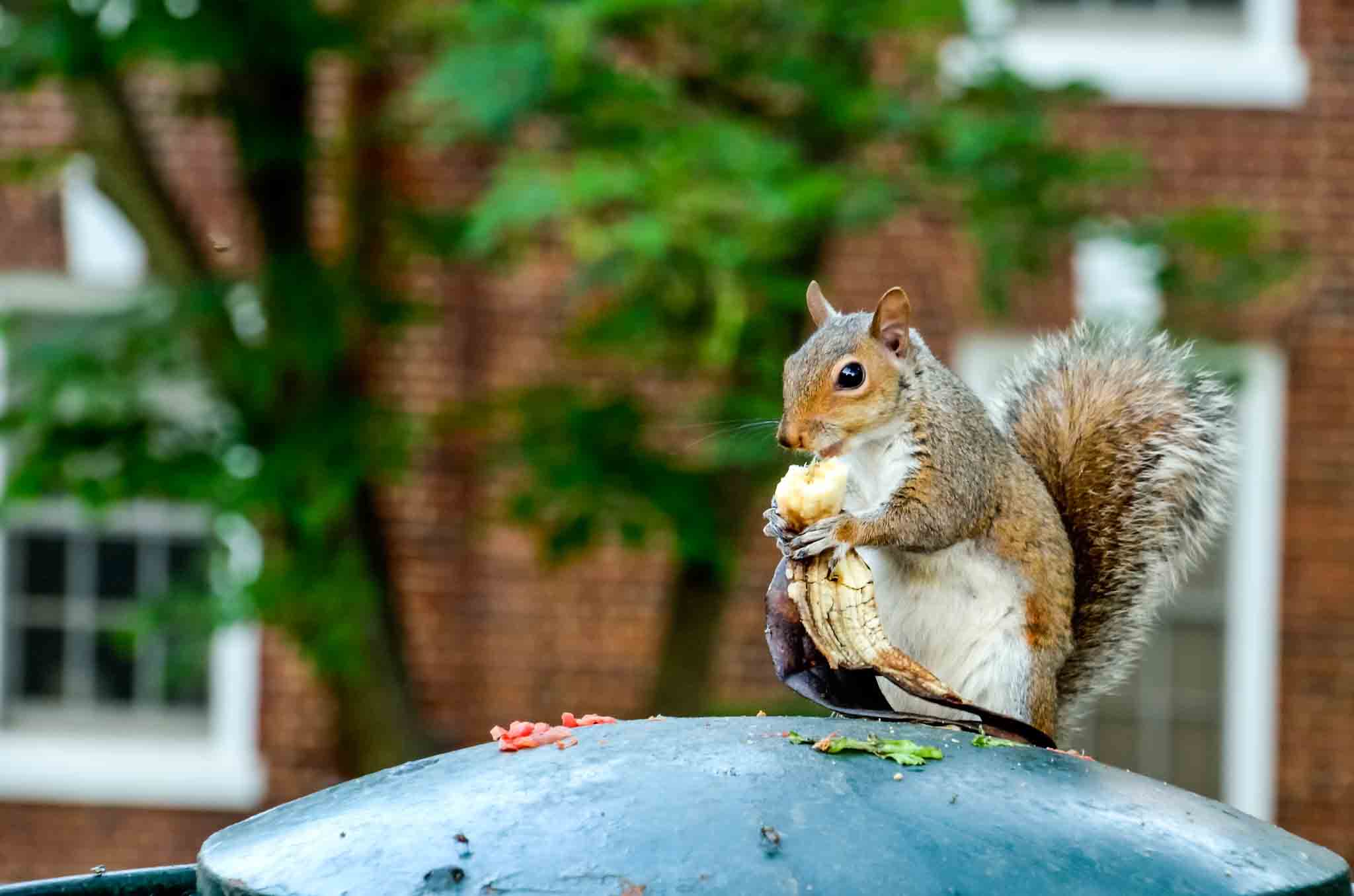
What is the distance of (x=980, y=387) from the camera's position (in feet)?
Answer: 23.0

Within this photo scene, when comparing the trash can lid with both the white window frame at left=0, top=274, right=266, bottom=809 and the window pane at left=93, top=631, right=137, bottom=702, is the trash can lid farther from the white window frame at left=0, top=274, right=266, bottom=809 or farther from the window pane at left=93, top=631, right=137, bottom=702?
the window pane at left=93, top=631, right=137, bottom=702

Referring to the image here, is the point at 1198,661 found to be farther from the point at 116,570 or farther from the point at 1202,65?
the point at 116,570

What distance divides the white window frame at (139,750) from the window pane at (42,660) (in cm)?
22

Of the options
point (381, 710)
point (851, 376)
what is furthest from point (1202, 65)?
point (851, 376)

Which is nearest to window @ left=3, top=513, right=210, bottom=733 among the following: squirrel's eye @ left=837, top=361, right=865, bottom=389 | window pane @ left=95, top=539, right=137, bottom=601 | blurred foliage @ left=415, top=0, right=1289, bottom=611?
window pane @ left=95, top=539, right=137, bottom=601

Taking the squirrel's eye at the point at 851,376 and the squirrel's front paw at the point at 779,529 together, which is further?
the squirrel's eye at the point at 851,376

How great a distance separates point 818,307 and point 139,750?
19.6 ft

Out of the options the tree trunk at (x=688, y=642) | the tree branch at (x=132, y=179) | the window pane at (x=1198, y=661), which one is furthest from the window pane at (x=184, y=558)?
the window pane at (x=1198, y=661)

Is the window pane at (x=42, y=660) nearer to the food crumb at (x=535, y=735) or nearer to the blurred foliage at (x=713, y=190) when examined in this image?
the blurred foliage at (x=713, y=190)

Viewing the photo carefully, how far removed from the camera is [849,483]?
2490 millimetres

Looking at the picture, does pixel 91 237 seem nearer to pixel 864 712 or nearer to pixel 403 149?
pixel 403 149

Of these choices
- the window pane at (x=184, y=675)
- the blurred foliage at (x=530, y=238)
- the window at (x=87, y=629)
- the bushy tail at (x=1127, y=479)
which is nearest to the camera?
the bushy tail at (x=1127, y=479)

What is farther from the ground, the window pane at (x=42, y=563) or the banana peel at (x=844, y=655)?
the banana peel at (x=844, y=655)

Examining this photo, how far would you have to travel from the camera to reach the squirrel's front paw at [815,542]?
1.83 meters
